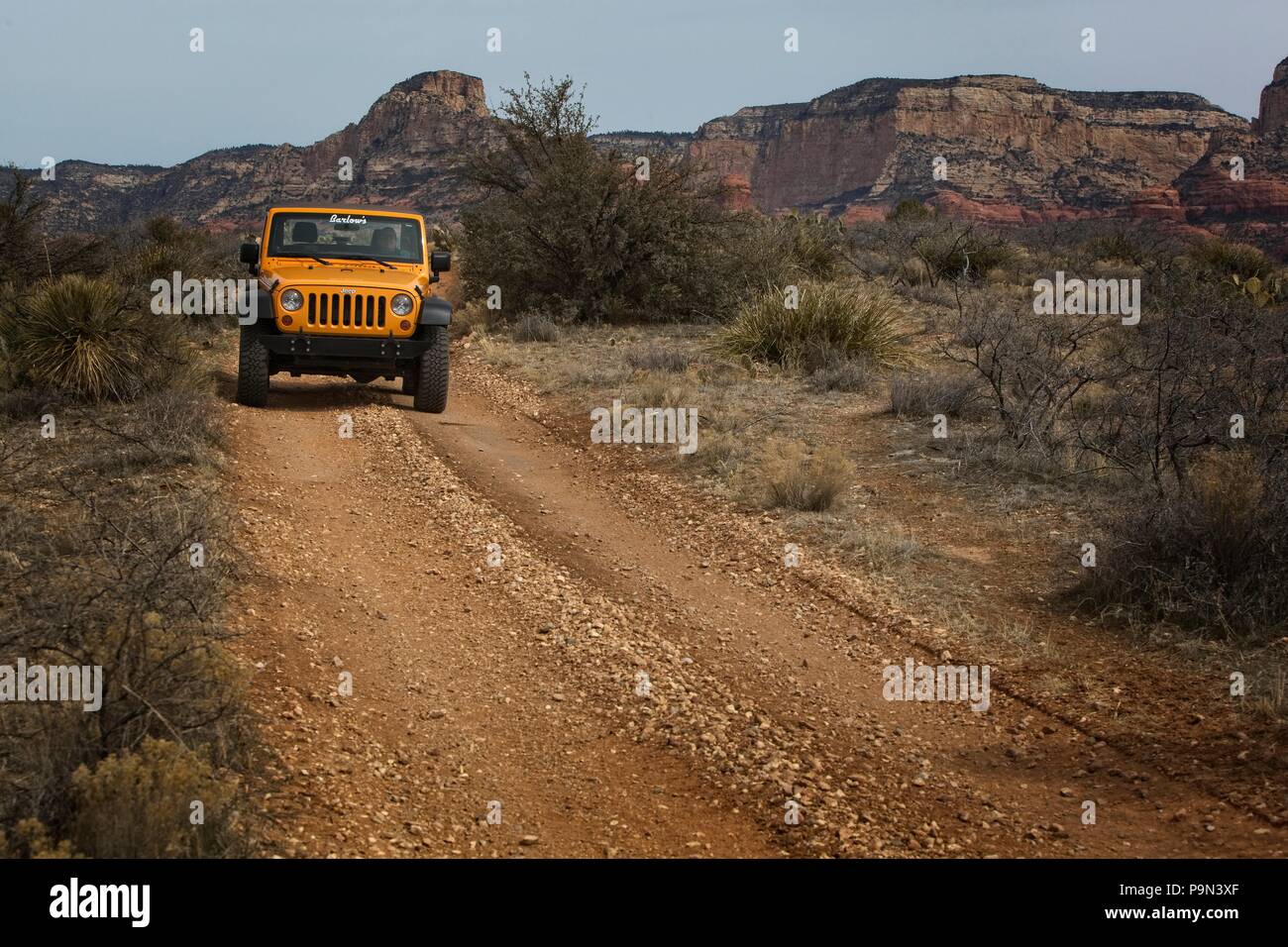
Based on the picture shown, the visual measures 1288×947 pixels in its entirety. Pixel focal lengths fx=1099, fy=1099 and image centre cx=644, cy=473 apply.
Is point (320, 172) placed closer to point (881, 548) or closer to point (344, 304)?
point (344, 304)

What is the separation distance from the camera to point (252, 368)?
11078 millimetres

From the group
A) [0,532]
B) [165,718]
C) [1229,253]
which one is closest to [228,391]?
[0,532]

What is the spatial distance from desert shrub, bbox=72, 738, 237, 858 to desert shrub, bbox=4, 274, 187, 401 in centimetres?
792

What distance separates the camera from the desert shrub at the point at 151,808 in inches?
125

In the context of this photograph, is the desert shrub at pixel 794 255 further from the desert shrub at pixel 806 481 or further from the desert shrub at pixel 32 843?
the desert shrub at pixel 32 843

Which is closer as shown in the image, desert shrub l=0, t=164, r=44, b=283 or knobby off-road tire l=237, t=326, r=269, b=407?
knobby off-road tire l=237, t=326, r=269, b=407

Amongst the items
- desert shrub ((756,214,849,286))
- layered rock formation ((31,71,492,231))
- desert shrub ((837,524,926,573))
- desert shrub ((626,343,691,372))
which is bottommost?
desert shrub ((837,524,926,573))

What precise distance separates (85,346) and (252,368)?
150 cm

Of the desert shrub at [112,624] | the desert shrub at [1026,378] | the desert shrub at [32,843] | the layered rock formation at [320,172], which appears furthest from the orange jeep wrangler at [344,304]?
the layered rock formation at [320,172]

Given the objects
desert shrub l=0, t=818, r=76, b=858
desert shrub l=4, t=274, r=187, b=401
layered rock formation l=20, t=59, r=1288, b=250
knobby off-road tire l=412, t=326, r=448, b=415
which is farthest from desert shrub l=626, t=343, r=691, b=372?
layered rock formation l=20, t=59, r=1288, b=250

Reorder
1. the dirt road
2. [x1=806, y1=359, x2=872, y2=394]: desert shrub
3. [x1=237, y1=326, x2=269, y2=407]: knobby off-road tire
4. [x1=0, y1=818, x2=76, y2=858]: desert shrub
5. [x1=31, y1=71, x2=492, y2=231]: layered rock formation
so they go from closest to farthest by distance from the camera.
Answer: [x1=0, y1=818, x2=76, y2=858]: desert shrub < the dirt road < [x1=237, y1=326, x2=269, y2=407]: knobby off-road tire < [x1=806, y1=359, x2=872, y2=394]: desert shrub < [x1=31, y1=71, x2=492, y2=231]: layered rock formation

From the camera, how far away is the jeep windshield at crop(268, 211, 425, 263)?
1174 cm

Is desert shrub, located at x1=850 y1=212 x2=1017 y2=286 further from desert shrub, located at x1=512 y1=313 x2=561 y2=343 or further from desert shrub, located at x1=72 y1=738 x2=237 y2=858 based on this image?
desert shrub, located at x1=72 y1=738 x2=237 y2=858
